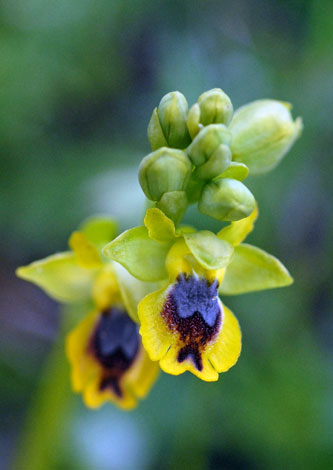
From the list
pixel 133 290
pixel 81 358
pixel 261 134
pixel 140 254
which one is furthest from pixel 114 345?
pixel 261 134

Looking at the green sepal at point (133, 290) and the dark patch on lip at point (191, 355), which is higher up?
the green sepal at point (133, 290)

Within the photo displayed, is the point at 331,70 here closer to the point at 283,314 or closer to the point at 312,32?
the point at 312,32

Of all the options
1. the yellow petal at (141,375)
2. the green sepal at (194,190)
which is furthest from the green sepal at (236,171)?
the yellow petal at (141,375)

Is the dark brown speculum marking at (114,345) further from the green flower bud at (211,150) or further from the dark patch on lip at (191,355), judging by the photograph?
the green flower bud at (211,150)

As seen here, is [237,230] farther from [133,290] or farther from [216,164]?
[133,290]

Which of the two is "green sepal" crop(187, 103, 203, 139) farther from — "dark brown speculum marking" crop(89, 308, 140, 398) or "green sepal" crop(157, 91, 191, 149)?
"dark brown speculum marking" crop(89, 308, 140, 398)

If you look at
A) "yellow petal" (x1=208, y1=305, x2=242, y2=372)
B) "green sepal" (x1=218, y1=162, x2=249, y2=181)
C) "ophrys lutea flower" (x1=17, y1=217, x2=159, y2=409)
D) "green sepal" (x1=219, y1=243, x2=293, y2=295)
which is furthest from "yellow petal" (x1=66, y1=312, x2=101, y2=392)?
"green sepal" (x1=218, y1=162, x2=249, y2=181)
